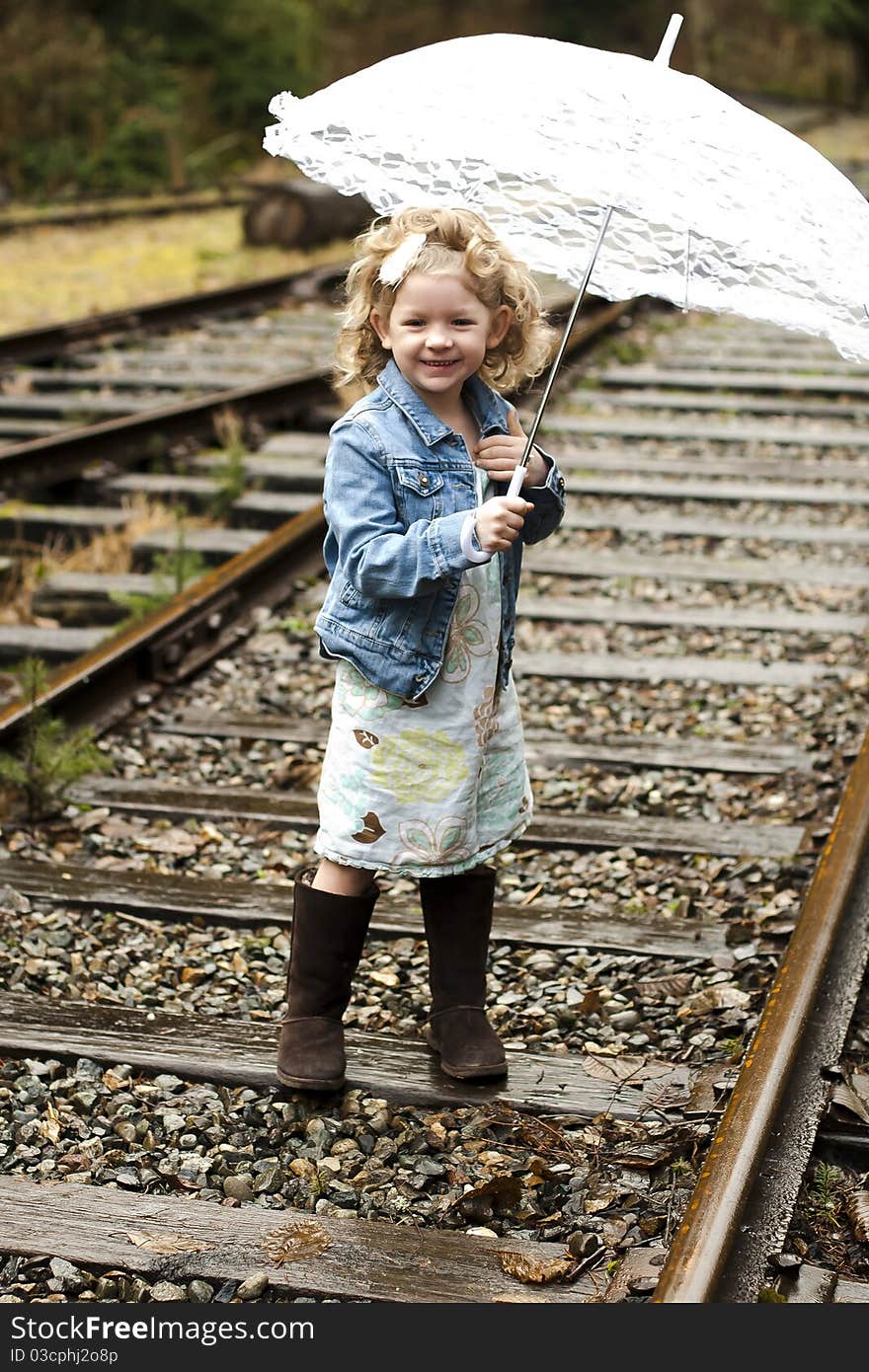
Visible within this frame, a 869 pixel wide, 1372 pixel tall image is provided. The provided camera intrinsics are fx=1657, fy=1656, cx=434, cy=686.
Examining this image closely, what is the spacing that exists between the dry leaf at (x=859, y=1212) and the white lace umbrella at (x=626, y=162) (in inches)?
53.8

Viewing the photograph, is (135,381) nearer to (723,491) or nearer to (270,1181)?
(723,491)

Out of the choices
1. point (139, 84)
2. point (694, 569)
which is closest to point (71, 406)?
point (694, 569)

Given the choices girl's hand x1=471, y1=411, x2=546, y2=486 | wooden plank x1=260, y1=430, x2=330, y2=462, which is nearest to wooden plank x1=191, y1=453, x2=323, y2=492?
wooden plank x1=260, y1=430, x2=330, y2=462

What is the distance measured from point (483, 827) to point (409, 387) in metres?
0.81

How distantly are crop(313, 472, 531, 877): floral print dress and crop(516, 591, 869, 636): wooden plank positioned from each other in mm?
2731

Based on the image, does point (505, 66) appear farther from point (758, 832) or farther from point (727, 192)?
point (758, 832)

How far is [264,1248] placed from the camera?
253 centimetres

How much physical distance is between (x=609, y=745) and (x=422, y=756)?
184 centimetres

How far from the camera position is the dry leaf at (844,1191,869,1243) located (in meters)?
2.56

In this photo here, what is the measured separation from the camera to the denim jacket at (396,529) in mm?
2732

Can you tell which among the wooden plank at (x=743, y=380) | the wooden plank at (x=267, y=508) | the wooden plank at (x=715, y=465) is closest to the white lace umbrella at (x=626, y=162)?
the wooden plank at (x=267, y=508)

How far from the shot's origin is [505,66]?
277 cm

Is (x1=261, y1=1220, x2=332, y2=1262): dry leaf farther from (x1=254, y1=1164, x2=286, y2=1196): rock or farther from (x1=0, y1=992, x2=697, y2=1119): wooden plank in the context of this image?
(x1=0, y1=992, x2=697, y2=1119): wooden plank

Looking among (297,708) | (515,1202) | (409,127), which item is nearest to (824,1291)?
(515,1202)
